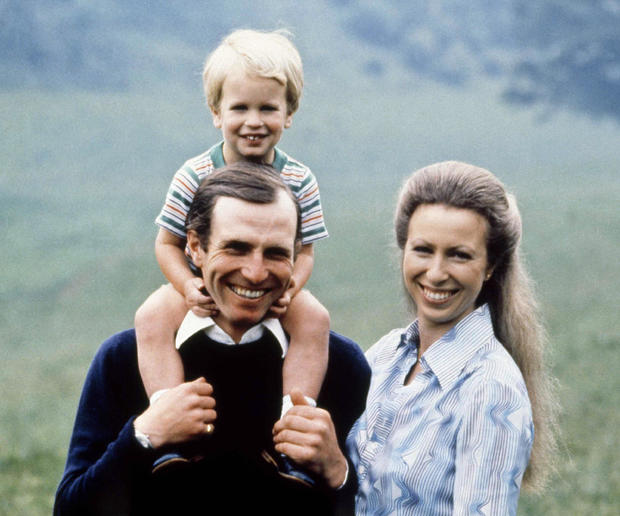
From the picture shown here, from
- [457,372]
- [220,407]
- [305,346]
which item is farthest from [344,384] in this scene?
[220,407]

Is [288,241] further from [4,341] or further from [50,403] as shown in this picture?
[4,341]

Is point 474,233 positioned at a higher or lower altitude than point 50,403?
higher

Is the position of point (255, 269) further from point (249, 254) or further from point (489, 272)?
point (489, 272)

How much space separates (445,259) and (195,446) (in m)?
1.28

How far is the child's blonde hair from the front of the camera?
3.73 metres

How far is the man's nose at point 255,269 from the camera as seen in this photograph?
317 centimetres

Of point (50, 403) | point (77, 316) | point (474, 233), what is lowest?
point (50, 403)

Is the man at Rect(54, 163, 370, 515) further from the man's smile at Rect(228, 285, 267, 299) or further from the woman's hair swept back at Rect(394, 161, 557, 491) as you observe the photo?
the woman's hair swept back at Rect(394, 161, 557, 491)

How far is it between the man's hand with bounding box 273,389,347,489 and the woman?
0.41 m

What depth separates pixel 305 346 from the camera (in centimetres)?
354

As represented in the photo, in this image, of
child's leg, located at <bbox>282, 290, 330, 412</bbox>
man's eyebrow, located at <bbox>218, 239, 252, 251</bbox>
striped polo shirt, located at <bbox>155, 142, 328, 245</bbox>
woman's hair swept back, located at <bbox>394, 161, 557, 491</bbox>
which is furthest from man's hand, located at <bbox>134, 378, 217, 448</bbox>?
woman's hair swept back, located at <bbox>394, 161, 557, 491</bbox>

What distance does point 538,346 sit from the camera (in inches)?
161

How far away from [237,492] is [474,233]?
1414 mm

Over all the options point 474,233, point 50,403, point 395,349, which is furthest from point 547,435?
point 50,403
